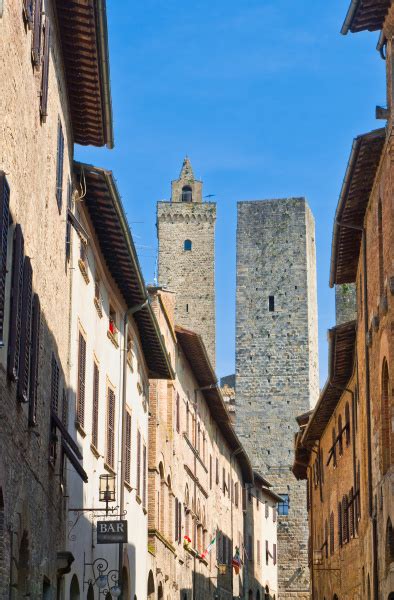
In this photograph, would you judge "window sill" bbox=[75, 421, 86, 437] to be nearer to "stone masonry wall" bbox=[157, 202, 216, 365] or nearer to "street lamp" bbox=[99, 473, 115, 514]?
"street lamp" bbox=[99, 473, 115, 514]

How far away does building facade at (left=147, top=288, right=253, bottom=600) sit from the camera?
1316 inches

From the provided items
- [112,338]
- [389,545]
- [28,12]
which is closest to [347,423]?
[112,338]

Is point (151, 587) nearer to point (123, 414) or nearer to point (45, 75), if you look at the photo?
point (123, 414)

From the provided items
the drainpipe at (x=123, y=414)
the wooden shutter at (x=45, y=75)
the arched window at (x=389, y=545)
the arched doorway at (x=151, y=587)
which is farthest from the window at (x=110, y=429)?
the wooden shutter at (x=45, y=75)

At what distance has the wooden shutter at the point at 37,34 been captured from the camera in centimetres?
1438

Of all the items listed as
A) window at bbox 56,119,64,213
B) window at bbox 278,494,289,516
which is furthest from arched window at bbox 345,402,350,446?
window at bbox 278,494,289,516

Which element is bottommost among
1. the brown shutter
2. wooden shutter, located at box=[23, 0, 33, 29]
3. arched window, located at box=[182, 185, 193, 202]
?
the brown shutter

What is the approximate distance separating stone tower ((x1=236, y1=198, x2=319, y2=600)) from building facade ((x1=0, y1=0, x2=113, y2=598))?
5053 cm

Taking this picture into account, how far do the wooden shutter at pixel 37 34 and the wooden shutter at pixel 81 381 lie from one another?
701 cm

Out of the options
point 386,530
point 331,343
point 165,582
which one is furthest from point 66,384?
point 165,582

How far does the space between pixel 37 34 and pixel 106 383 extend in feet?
35.8

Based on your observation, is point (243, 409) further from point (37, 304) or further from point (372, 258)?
point (37, 304)

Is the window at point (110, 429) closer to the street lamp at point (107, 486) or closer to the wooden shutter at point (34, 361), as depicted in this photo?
the street lamp at point (107, 486)

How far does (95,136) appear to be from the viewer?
20.7 metres
